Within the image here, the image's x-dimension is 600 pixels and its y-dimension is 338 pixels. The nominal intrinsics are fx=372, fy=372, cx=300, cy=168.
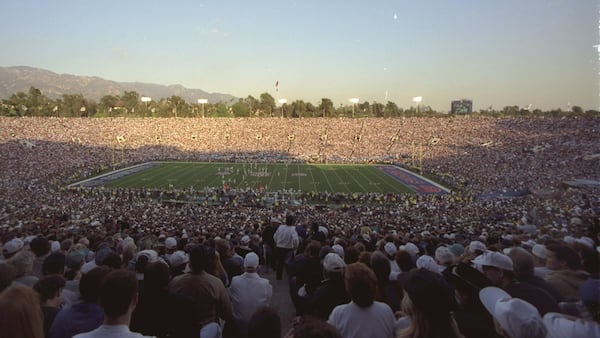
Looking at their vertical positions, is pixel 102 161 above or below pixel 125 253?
below

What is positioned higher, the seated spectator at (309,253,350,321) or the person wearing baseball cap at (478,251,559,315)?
the person wearing baseball cap at (478,251,559,315)

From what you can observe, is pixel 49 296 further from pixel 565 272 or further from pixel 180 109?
pixel 180 109

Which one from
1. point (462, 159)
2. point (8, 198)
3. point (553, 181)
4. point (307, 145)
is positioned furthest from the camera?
point (307, 145)

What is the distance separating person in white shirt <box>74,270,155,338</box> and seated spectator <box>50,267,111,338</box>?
27.8 inches

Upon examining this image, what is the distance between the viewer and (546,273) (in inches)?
177

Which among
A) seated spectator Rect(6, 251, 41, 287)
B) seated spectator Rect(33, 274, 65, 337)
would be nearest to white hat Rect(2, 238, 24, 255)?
seated spectator Rect(6, 251, 41, 287)

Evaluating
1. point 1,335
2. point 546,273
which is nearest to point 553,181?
point 546,273

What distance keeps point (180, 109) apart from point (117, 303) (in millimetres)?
126944

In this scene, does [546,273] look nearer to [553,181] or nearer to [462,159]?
[553,181]

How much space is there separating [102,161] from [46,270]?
52222 mm

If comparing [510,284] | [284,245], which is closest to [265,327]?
[510,284]

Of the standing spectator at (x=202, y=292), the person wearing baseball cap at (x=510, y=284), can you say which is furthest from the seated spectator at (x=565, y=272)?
the standing spectator at (x=202, y=292)

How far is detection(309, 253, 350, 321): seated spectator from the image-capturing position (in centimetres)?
371

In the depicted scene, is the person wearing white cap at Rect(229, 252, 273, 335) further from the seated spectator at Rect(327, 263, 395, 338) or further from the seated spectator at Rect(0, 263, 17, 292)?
the seated spectator at Rect(0, 263, 17, 292)
